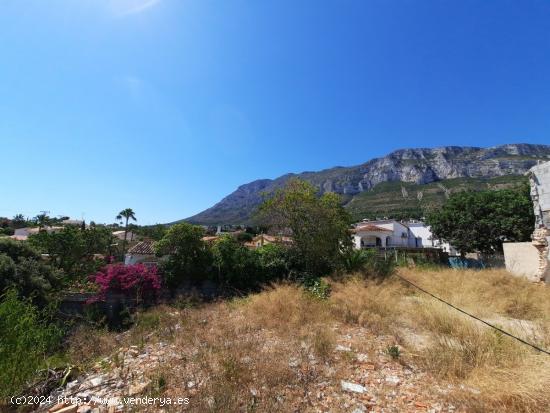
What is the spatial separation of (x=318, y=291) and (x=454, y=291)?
4.27m

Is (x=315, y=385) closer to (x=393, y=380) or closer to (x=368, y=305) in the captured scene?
(x=393, y=380)

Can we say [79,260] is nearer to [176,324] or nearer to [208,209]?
[176,324]

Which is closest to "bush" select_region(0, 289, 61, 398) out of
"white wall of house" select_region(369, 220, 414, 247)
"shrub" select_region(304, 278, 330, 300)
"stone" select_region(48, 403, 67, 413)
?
"stone" select_region(48, 403, 67, 413)

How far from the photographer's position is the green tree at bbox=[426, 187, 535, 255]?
1867 centimetres

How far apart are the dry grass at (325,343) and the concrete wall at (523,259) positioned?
3.48 metres

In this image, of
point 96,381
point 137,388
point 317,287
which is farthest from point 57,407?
point 317,287

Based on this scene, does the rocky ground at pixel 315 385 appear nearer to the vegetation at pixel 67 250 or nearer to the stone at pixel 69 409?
the stone at pixel 69 409

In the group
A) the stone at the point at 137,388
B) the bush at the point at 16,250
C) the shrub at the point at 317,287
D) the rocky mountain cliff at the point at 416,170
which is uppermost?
the rocky mountain cliff at the point at 416,170

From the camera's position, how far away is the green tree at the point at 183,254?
11.3 meters

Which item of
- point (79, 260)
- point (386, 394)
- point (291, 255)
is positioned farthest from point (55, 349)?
point (79, 260)

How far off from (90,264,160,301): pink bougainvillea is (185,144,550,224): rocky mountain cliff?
7422 cm

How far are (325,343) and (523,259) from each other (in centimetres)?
1247

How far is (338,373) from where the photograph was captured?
13.8ft

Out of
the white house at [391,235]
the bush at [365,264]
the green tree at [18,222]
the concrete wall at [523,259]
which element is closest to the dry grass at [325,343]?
the bush at [365,264]
